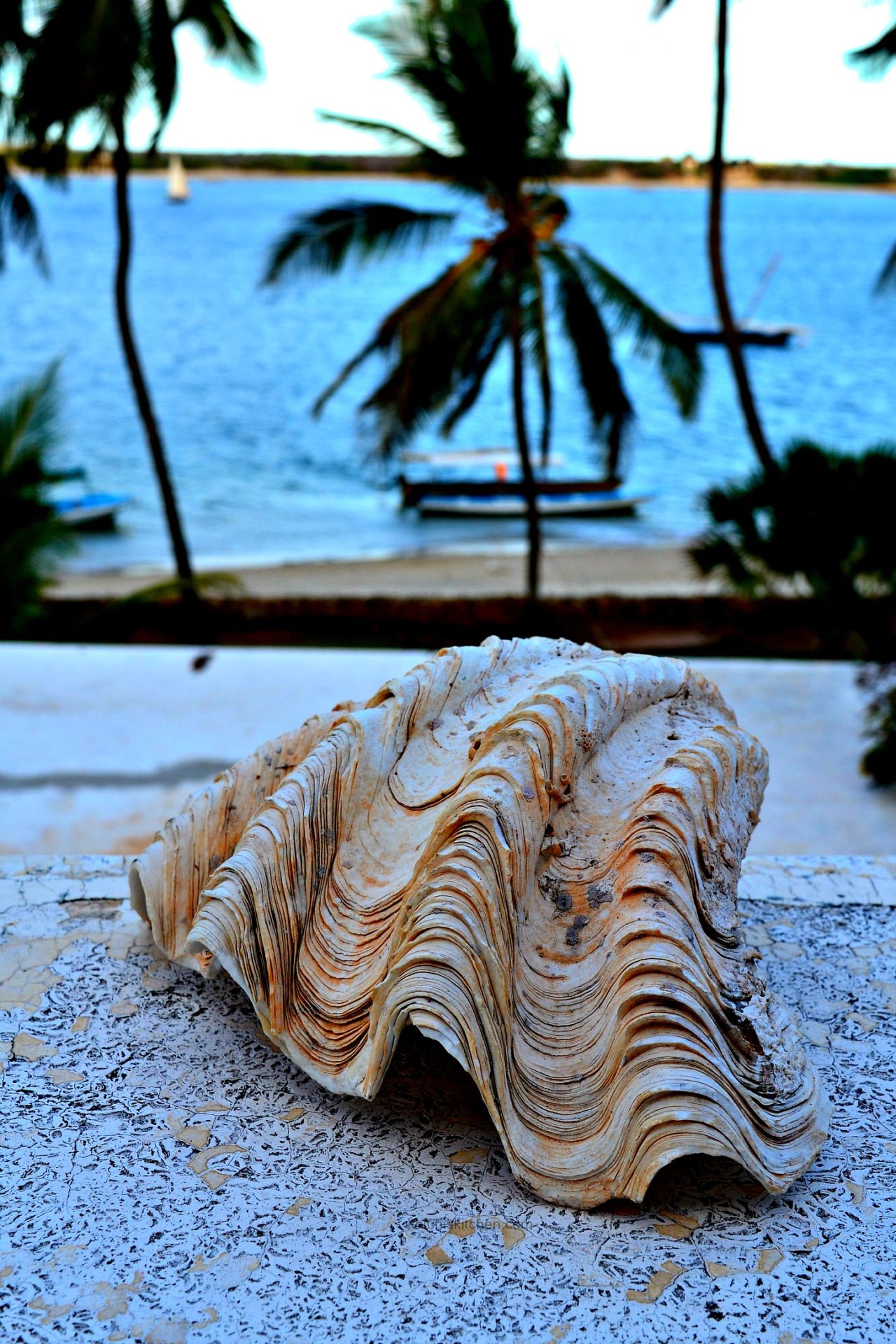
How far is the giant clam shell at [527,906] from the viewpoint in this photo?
182 centimetres

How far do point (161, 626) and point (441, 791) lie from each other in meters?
8.89

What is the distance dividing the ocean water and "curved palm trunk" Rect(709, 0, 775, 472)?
23.1 inches

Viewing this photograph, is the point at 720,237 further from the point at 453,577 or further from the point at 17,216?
the point at 453,577

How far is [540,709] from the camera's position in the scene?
215cm

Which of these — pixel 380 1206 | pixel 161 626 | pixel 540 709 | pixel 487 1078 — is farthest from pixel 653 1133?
pixel 161 626

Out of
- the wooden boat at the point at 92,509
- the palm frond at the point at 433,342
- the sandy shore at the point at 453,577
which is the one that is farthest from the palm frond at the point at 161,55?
the wooden boat at the point at 92,509

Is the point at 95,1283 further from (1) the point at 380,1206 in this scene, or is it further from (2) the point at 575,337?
(2) the point at 575,337

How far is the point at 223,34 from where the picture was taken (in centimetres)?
1007

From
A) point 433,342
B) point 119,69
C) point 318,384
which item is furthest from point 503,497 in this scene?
point 318,384

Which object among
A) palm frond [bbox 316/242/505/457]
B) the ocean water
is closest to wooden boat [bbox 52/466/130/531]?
the ocean water

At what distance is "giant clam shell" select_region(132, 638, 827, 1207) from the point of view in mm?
1818

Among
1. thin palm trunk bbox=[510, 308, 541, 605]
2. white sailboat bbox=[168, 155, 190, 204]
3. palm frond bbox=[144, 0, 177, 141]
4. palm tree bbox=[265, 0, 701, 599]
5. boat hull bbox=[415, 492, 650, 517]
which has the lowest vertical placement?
boat hull bbox=[415, 492, 650, 517]

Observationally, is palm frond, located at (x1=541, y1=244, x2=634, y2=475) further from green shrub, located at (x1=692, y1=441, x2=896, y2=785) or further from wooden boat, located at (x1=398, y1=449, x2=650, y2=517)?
wooden boat, located at (x1=398, y1=449, x2=650, y2=517)

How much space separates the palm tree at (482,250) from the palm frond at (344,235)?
11 millimetres
